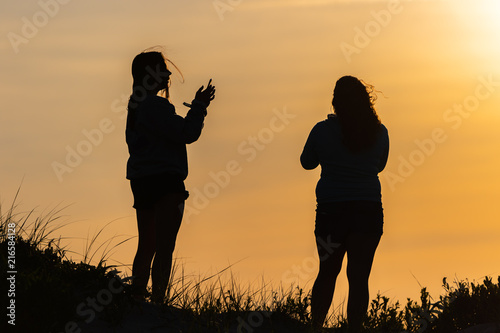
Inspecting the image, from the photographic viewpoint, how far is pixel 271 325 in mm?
6348

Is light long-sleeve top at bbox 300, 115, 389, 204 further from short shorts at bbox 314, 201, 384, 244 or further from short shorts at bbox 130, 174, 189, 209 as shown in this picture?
short shorts at bbox 130, 174, 189, 209

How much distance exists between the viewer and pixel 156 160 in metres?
6.24

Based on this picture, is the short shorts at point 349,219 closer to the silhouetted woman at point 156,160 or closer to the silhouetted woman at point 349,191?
the silhouetted woman at point 349,191

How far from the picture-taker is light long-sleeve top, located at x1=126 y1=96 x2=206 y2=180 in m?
6.17

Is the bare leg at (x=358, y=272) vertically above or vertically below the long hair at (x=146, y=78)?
below

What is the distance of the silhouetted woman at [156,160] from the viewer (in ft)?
20.3

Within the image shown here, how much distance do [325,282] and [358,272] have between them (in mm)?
314

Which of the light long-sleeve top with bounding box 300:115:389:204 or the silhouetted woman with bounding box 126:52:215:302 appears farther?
the silhouetted woman with bounding box 126:52:215:302

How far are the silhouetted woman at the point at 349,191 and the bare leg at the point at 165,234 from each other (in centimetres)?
118

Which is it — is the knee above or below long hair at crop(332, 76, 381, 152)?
below

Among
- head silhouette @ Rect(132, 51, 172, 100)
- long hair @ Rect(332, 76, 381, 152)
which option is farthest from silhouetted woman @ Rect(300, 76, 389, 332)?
head silhouette @ Rect(132, 51, 172, 100)

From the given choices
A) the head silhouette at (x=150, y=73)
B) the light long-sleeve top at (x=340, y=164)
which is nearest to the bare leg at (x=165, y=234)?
the head silhouette at (x=150, y=73)

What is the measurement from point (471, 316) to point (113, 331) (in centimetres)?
342

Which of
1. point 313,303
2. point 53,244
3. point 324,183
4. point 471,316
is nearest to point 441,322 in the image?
point 471,316
